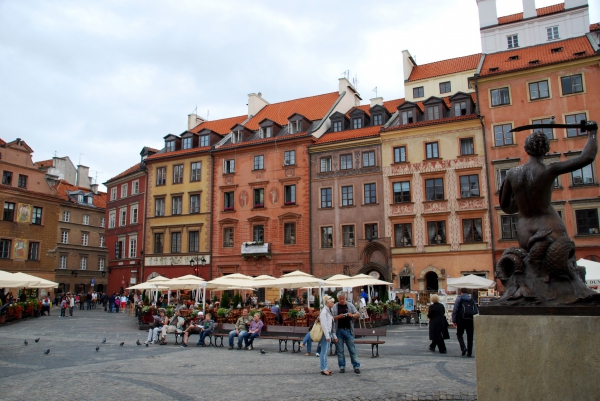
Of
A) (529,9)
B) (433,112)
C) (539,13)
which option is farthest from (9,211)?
(539,13)

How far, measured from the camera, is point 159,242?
41.9 metres

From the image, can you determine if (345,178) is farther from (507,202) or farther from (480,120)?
(507,202)

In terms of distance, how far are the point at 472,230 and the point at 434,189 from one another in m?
3.44

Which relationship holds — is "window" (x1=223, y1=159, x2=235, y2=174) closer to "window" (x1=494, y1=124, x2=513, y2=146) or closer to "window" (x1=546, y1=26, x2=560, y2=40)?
"window" (x1=494, y1=124, x2=513, y2=146)

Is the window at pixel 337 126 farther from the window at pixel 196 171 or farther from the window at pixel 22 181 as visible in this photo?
the window at pixel 22 181

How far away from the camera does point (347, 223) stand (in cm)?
3469

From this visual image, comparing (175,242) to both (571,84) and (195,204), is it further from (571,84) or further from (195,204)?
(571,84)

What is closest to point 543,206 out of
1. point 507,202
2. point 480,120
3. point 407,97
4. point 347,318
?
point 507,202

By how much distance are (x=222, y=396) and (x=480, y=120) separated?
27.6m

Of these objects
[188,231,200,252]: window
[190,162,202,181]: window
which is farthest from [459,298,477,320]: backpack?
[190,162,202,181]: window

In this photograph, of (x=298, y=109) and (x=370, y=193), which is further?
(x=298, y=109)

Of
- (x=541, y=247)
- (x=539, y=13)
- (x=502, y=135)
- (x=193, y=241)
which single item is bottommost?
(x=541, y=247)

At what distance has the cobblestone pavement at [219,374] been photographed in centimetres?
837

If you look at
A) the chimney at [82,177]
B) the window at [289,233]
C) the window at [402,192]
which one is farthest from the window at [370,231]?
the chimney at [82,177]
